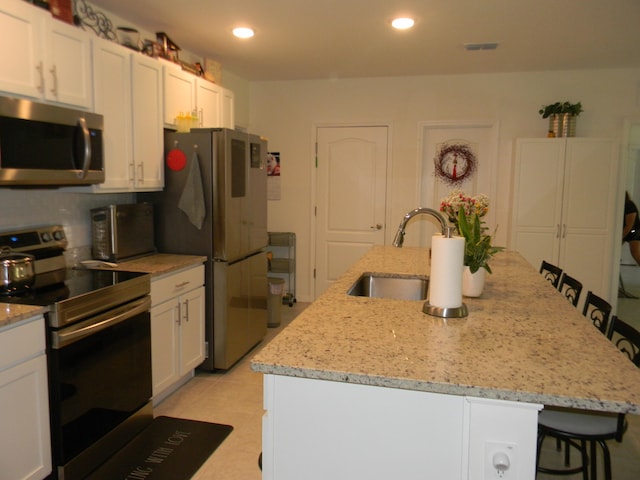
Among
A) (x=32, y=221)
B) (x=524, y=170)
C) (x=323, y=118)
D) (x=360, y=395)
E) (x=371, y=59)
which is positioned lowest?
(x=360, y=395)

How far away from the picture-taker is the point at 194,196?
338 cm

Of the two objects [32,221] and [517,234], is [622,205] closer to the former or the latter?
[517,234]

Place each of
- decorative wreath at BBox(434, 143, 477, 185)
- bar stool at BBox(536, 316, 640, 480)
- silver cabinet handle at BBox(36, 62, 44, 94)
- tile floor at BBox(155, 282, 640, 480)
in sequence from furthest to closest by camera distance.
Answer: decorative wreath at BBox(434, 143, 477, 185), tile floor at BBox(155, 282, 640, 480), silver cabinet handle at BBox(36, 62, 44, 94), bar stool at BBox(536, 316, 640, 480)

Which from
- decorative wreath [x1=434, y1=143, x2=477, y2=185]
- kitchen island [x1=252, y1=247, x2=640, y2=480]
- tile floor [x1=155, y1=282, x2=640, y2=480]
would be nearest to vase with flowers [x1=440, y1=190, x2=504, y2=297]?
kitchen island [x1=252, y1=247, x2=640, y2=480]

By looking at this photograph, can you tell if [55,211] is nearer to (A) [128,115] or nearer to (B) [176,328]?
(A) [128,115]

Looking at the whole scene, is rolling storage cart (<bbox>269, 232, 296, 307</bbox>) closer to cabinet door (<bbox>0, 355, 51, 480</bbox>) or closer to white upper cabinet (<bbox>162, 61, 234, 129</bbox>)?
white upper cabinet (<bbox>162, 61, 234, 129</bbox>)

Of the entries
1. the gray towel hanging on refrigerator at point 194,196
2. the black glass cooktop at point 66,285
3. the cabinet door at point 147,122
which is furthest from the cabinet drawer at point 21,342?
the gray towel hanging on refrigerator at point 194,196

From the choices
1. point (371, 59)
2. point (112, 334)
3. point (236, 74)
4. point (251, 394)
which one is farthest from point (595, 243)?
point (112, 334)

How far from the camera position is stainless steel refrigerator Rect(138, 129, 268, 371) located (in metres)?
3.38

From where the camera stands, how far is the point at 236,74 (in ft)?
17.0

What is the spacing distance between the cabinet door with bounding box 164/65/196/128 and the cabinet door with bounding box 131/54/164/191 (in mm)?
80

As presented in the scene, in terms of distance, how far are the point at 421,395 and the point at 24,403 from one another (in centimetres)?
160

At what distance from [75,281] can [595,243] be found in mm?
4428

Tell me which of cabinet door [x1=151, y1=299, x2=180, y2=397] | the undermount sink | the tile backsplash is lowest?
cabinet door [x1=151, y1=299, x2=180, y2=397]
